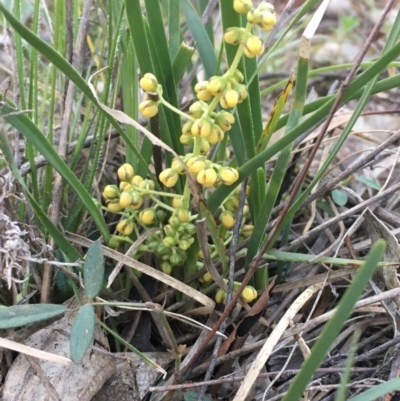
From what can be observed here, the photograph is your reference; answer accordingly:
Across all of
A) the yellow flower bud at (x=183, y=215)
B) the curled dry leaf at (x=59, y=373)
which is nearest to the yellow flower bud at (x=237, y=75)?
the yellow flower bud at (x=183, y=215)

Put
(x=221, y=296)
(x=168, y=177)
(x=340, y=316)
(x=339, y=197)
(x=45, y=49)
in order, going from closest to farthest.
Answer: (x=340, y=316) < (x=45, y=49) < (x=168, y=177) < (x=221, y=296) < (x=339, y=197)

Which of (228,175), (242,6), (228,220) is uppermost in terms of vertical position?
(242,6)

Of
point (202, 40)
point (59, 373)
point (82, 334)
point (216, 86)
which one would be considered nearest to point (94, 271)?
point (82, 334)

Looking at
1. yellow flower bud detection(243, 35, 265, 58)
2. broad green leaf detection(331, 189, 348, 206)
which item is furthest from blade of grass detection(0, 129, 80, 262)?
broad green leaf detection(331, 189, 348, 206)

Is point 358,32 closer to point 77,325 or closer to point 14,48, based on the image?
point 14,48

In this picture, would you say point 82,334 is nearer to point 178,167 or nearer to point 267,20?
point 178,167

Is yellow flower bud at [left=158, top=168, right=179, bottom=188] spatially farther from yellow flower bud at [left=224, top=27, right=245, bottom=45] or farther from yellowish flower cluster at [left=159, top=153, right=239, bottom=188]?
yellow flower bud at [left=224, top=27, right=245, bottom=45]

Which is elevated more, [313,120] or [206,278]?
[313,120]
